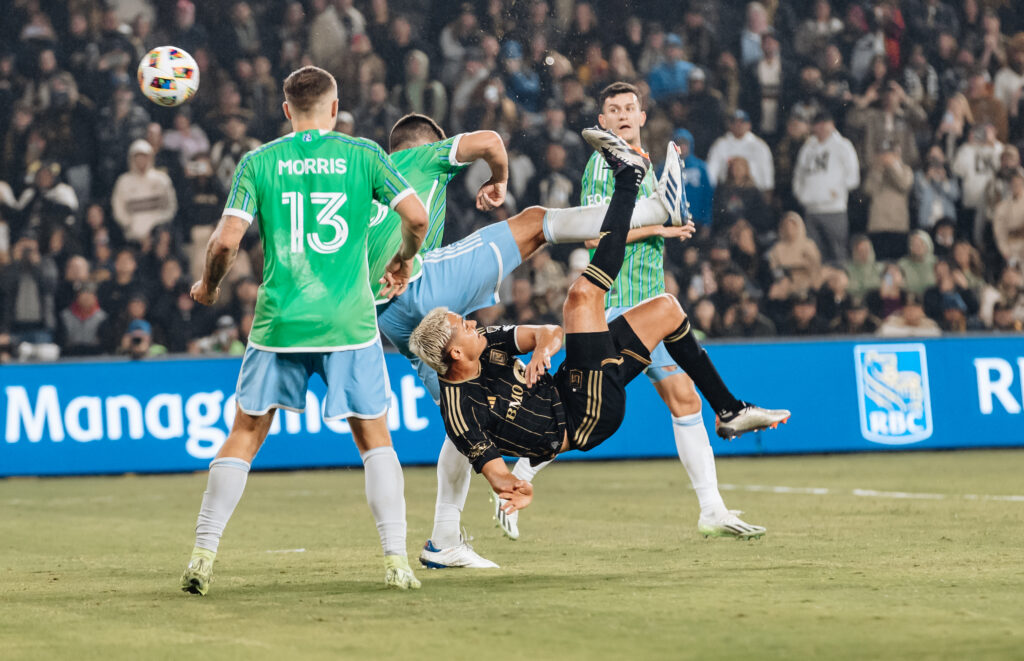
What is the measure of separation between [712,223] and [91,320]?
21.8ft

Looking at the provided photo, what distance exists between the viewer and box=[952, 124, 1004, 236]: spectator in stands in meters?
16.3

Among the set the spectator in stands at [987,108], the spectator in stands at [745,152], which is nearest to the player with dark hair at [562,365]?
the spectator in stands at [745,152]

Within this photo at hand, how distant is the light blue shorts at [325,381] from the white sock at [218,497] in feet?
0.78

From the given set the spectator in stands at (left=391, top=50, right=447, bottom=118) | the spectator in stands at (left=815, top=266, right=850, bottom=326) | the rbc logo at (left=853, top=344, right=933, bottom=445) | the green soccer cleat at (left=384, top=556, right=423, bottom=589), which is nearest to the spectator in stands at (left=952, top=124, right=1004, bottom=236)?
the spectator in stands at (left=815, top=266, right=850, bottom=326)

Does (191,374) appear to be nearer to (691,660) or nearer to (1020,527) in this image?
(1020,527)

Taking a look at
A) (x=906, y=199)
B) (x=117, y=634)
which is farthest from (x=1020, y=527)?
(x=906, y=199)

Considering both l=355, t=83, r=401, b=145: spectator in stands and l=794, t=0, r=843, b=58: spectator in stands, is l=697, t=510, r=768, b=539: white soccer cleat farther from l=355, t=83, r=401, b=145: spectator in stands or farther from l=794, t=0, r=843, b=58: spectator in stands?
l=794, t=0, r=843, b=58: spectator in stands

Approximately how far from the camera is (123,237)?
14898 mm

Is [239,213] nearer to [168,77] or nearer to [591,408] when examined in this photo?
[591,408]

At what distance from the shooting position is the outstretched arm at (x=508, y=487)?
5629 millimetres

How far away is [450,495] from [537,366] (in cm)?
83

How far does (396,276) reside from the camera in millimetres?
6125

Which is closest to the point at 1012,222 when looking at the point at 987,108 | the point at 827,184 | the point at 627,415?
the point at 987,108

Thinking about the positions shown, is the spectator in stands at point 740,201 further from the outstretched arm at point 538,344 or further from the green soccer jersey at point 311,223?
the green soccer jersey at point 311,223
